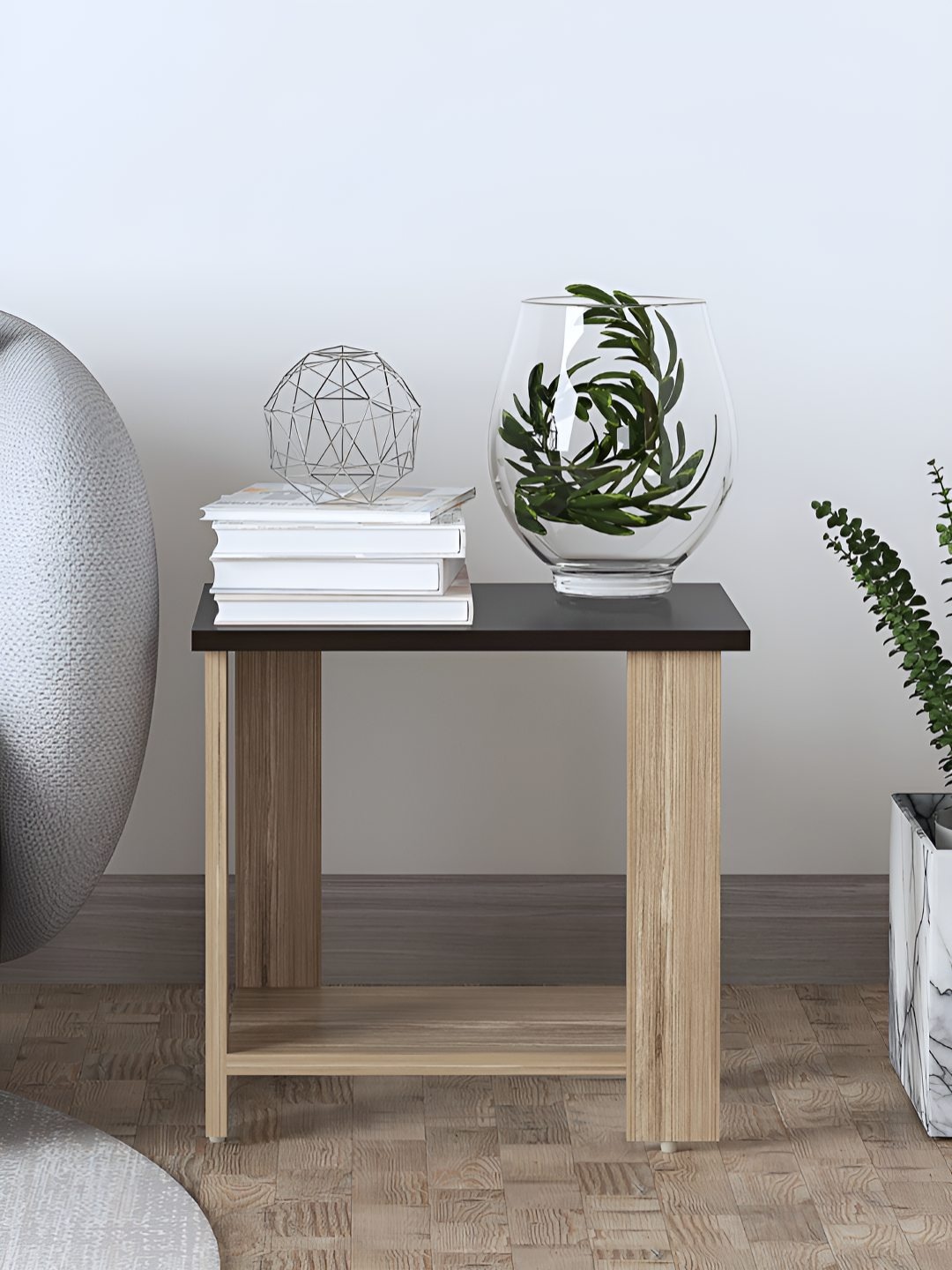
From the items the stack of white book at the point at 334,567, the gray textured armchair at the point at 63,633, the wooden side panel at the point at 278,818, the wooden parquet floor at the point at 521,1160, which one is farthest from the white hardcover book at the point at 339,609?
the wooden parquet floor at the point at 521,1160

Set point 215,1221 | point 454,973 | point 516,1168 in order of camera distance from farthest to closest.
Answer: point 454,973, point 516,1168, point 215,1221

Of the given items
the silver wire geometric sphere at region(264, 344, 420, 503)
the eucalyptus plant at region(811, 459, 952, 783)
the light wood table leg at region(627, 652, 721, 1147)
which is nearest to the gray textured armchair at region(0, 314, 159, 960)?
the silver wire geometric sphere at region(264, 344, 420, 503)

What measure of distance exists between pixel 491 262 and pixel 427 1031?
915 mm

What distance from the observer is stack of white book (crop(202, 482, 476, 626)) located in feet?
4.79

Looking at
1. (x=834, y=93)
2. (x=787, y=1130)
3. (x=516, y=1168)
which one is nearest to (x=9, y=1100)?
(x=516, y=1168)

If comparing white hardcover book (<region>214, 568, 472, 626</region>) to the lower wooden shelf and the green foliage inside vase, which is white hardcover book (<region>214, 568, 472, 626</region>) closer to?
the green foliage inside vase

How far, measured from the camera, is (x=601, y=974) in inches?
78.4

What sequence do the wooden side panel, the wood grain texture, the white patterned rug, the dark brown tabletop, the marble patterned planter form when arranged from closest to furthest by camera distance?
the white patterned rug < the dark brown tabletop < the marble patterned planter < the wooden side panel < the wood grain texture

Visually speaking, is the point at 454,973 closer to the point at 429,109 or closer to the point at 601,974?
the point at 601,974

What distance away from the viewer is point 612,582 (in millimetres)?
1576

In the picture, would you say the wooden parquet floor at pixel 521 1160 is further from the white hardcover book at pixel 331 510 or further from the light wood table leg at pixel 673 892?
the white hardcover book at pixel 331 510

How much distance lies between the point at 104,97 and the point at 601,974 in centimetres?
125

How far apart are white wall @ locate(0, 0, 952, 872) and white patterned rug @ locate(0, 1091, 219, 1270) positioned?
51 cm

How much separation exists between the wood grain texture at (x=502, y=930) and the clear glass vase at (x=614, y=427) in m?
0.61
